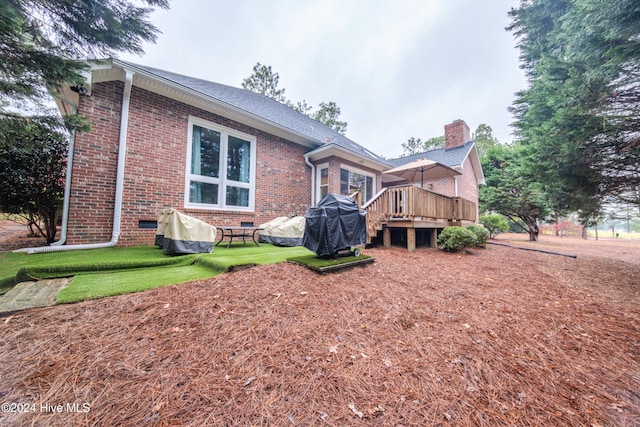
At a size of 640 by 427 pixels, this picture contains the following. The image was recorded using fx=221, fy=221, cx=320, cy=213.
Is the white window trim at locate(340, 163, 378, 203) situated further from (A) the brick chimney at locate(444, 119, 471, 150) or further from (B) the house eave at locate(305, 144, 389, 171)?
(A) the brick chimney at locate(444, 119, 471, 150)

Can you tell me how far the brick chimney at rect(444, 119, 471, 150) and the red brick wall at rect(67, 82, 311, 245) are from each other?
13482mm

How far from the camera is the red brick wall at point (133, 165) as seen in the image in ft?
15.3

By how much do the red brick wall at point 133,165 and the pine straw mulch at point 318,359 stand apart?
342 centimetres

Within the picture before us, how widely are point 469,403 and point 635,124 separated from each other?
6342 millimetres

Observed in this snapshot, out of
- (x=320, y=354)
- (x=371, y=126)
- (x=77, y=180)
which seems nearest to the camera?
(x=320, y=354)

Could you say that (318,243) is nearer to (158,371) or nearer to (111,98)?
(158,371)

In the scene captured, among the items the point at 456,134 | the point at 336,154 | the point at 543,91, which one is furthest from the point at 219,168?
the point at 456,134

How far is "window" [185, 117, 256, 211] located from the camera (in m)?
6.04

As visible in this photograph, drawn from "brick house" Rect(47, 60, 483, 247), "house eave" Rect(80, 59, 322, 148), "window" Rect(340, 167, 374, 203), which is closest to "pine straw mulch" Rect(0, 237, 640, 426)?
"brick house" Rect(47, 60, 483, 247)

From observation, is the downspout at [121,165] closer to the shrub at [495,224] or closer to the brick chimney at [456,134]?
the brick chimney at [456,134]

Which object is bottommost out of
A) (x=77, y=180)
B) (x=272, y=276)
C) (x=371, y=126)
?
(x=272, y=276)

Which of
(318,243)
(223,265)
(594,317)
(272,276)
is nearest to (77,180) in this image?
(223,265)

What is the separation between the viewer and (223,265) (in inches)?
137

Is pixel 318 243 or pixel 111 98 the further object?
pixel 111 98
